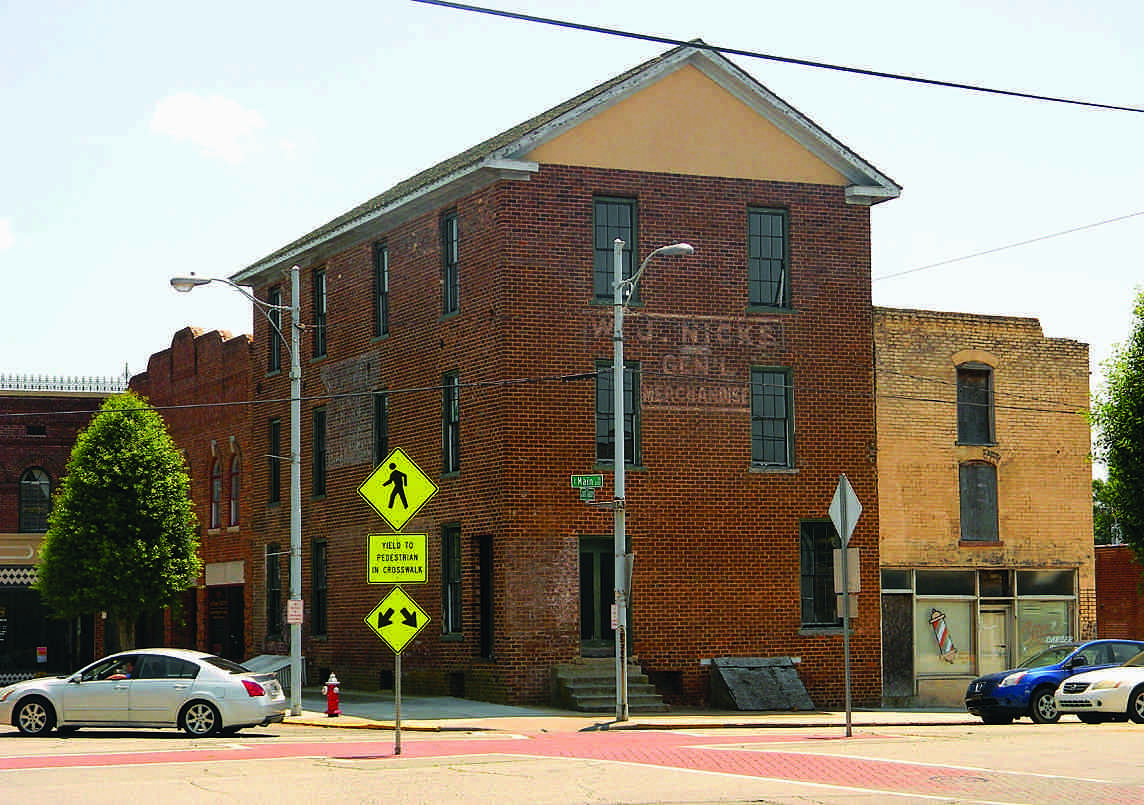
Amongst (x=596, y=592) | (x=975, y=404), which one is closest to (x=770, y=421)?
(x=596, y=592)

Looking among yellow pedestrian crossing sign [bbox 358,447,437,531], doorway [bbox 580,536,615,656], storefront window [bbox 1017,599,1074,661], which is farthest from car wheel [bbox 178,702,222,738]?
storefront window [bbox 1017,599,1074,661]

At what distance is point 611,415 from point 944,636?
9.92 metres

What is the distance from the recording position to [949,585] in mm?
38125

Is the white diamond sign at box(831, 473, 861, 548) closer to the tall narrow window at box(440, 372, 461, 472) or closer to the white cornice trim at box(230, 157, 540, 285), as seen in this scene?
A: the white cornice trim at box(230, 157, 540, 285)

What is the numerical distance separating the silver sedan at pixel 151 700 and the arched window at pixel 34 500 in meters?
31.9

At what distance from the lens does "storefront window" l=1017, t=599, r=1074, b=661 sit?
38.8 m

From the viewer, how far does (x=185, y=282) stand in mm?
30156

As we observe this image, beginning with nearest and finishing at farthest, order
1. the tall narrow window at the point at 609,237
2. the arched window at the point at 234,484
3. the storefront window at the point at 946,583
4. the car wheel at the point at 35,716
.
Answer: the car wheel at the point at 35,716
the tall narrow window at the point at 609,237
the storefront window at the point at 946,583
the arched window at the point at 234,484

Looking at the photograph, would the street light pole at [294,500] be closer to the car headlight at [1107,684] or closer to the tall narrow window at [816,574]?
the tall narrow window at [816,574]

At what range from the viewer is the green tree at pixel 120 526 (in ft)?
155

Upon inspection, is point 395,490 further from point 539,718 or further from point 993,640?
point 993,640

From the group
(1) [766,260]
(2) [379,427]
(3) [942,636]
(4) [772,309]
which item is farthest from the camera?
(2) [379,427]

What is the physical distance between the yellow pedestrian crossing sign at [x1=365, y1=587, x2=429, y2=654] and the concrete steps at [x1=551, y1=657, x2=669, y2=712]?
10259 millimetres

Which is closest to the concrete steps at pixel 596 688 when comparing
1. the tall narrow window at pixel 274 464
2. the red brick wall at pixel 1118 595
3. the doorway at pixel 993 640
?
the doorway at pixel 993 640
